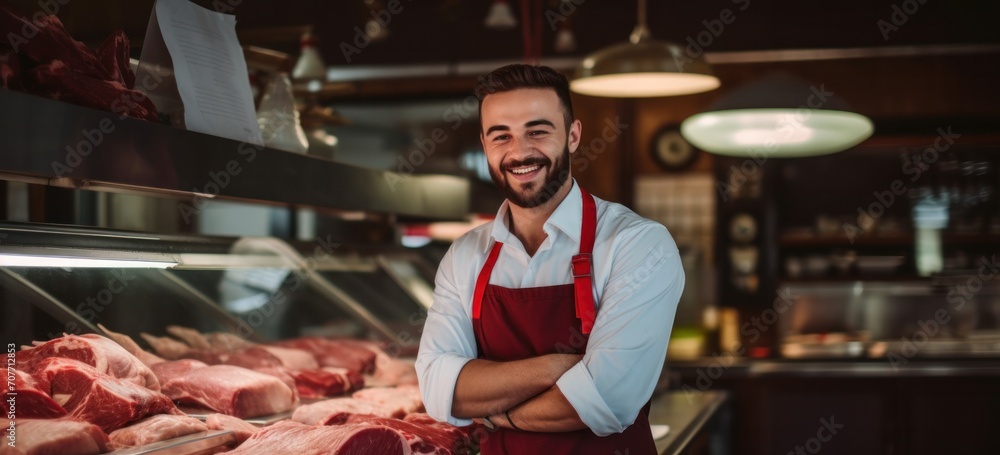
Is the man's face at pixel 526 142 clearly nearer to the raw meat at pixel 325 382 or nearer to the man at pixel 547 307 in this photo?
the man at pixel 547 307

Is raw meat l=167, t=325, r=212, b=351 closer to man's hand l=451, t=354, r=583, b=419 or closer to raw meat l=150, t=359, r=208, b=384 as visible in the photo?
raw meat l=150, t=359, r=208, b=384

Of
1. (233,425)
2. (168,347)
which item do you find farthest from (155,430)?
(168,347)

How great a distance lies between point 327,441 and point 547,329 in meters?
0.53

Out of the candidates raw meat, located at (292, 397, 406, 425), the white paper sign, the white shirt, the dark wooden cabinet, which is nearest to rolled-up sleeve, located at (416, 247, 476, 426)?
the white shirt

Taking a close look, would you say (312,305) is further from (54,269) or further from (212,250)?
(54,269)

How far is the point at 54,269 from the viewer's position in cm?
220

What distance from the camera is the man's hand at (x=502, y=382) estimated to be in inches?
78.3

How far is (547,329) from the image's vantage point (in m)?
2.08

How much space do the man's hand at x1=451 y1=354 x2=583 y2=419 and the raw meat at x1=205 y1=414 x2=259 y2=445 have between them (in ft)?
1.63

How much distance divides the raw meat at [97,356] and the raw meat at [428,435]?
19.2 inches

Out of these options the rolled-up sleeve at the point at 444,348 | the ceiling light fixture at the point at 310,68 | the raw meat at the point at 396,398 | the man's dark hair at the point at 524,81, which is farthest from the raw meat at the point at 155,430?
the ceiling light fixture at the point at 310,68

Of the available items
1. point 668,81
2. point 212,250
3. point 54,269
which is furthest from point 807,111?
point 54,269

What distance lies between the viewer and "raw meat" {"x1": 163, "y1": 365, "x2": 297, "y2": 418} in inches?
94.2

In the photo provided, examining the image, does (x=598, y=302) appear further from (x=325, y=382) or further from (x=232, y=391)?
(x=325, y=382)
